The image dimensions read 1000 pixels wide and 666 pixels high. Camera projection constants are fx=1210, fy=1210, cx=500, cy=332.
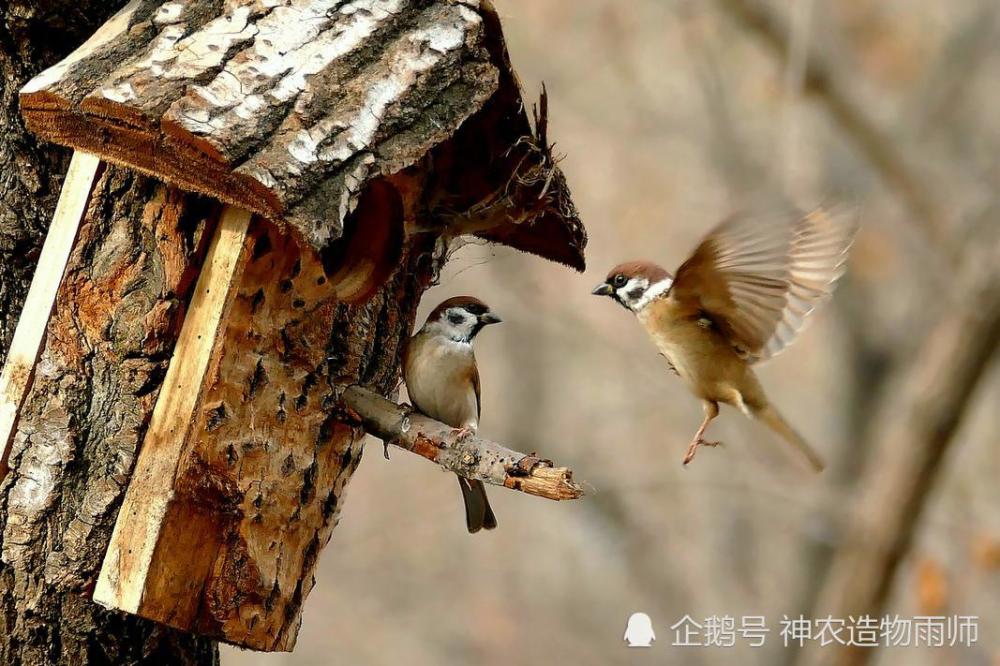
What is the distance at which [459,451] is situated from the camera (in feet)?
8.77

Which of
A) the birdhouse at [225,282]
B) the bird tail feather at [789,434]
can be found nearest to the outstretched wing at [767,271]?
the bird tail feather at [789,434]

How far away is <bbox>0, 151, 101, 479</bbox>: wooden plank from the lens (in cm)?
270

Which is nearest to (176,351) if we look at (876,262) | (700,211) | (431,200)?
(431,200)

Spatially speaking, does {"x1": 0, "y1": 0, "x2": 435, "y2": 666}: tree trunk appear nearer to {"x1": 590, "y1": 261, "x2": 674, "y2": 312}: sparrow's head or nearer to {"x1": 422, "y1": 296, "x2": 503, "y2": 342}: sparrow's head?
{"x1": 422, "y1": 296, "x2": 503, "y2": 342}: sparrow's head

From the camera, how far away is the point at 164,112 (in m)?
2.27

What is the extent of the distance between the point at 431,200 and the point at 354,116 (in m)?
0.76

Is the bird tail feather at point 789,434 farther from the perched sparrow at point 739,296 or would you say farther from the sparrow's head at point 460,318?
the sparrow's head at point 460,318

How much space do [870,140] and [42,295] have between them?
4483 millimetres

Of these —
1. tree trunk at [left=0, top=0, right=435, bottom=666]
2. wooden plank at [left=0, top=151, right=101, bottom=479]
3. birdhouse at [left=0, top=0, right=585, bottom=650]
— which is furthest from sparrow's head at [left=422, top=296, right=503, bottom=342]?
wooden plank at [left=0, top=151, right=101, bottom=479]

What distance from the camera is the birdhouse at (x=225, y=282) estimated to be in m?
2.36

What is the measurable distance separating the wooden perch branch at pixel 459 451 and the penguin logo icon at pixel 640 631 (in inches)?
217

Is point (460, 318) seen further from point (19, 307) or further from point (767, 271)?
point (19, 307)

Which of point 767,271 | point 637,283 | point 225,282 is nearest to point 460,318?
point 637,283

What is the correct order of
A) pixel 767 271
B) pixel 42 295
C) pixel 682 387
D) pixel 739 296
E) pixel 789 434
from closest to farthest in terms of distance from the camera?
pixel 42 295
pixel 767 271
pixel 739 296
pixel 789 434
pixel 682 387
